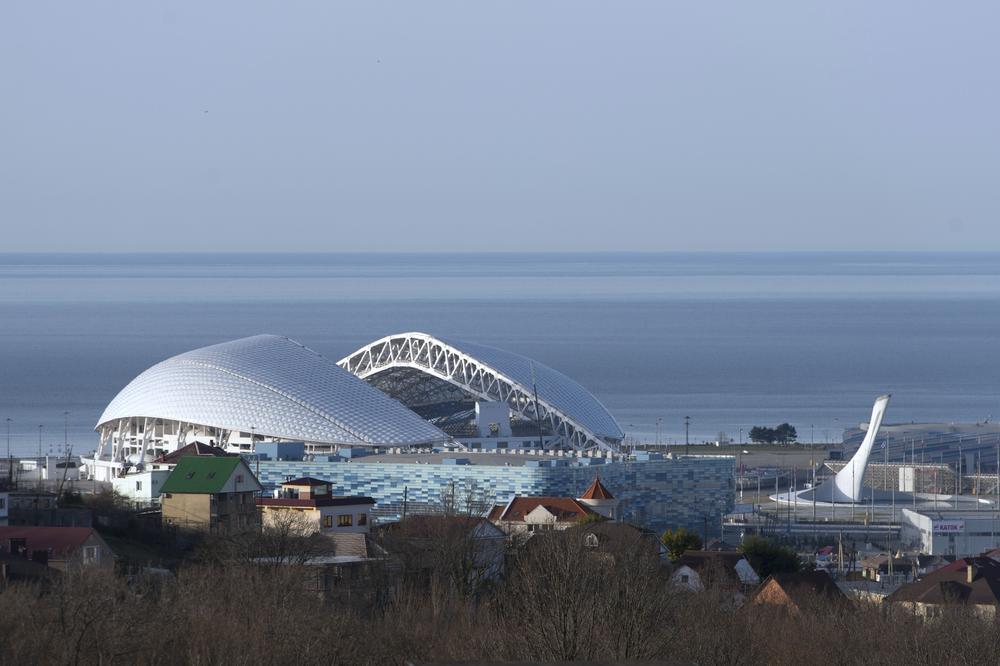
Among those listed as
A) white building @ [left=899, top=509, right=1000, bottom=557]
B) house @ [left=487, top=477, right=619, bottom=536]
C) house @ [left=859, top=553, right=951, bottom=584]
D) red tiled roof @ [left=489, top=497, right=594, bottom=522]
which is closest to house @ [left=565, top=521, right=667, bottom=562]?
house @ [left=487, top=477, right=619, bottom=536]

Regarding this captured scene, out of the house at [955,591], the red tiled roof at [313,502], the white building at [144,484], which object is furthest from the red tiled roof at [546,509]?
the house at [955,591]

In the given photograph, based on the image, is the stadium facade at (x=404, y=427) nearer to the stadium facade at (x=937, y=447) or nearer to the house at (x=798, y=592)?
the stadium facade at (x=937, y=447)

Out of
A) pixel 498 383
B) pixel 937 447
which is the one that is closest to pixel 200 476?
pixel 498 383

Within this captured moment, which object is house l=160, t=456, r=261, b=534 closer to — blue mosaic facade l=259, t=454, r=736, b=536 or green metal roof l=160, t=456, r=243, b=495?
green metal roof l=160, t=456, r=243, b=495

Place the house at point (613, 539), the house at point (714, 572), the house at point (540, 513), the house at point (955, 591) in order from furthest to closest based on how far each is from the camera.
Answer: the house at point (540, 513) < the house at point (714, 572) < the house at point (613, 539) < the house at point (955, 591)

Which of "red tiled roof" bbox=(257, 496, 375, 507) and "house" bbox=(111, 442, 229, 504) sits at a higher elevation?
"house" bbox=(111, 442, 229, 504)

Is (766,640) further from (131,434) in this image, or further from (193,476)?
(131,434)

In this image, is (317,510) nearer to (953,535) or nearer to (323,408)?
(953,535)
